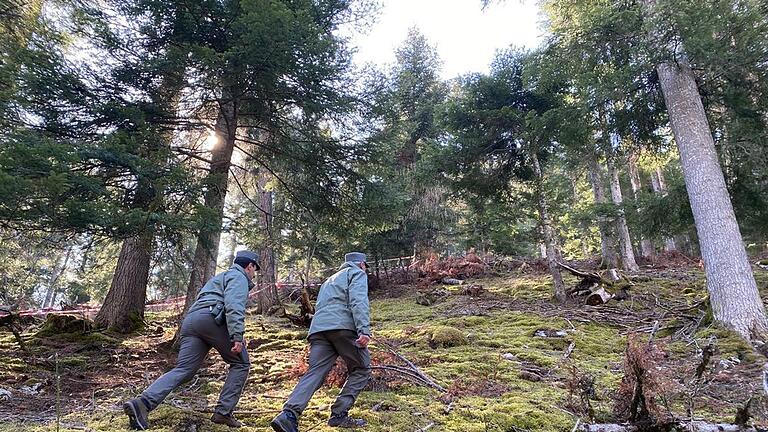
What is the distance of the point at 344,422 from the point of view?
3.95 metres

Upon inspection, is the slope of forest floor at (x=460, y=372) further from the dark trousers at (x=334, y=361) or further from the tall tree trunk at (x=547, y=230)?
the tall tree trunk at (x=547, y=230)

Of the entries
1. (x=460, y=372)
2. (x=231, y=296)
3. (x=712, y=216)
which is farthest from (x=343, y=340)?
(x=712, y=216)

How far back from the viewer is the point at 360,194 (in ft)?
32.6

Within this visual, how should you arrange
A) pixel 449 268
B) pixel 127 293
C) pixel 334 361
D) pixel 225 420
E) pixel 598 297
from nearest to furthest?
pixel 225 420 < pixel 334 361 < pixel 127 293 < pixel 598 297 < pixel 449 268

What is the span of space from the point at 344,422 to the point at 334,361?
559mm

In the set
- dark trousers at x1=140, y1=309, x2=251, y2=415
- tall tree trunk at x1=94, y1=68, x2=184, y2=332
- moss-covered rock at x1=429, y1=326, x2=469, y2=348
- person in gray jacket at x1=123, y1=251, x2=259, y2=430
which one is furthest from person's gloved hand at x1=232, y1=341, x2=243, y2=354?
tall tree trunk at x1=94, y1=68, x2=184, y2=332

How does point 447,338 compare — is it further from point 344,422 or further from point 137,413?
point 137,413

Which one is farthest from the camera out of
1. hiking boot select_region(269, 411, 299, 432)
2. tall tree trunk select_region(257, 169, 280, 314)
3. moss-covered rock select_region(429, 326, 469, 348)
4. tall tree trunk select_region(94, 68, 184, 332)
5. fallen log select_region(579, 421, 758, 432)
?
tall tree trunk select_region(257, 169, 280, 314)

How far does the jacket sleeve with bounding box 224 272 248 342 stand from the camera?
3.98 meters

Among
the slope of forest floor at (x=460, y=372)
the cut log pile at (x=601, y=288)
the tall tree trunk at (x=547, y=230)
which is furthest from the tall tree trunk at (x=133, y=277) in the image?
the cut log pile at (x=601, y=288)

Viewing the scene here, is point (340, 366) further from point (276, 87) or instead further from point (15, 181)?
point (276, 87)

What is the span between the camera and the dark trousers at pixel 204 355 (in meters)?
3.93

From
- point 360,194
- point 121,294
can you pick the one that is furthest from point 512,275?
point 121,294

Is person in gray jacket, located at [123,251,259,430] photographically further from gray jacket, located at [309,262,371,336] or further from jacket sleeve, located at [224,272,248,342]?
gray jacket, located at [309,262,371,336]
